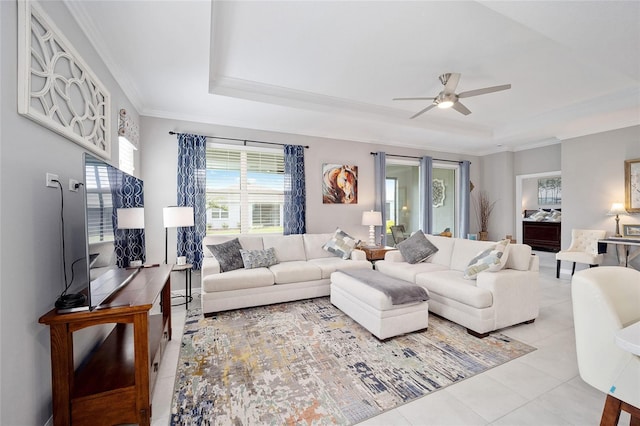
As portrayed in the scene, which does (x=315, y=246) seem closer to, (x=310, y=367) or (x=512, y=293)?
(x=310, y=367)

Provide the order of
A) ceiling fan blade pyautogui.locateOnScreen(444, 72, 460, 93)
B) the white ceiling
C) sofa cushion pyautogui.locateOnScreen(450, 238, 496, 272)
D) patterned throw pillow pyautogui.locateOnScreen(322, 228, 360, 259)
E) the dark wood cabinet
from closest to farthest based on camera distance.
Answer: the white ceiling < ceiling fan blade pyautogui.locateOnScreen(444, 72, 460, 93) < sofa cushion pyautogui.locateOnScreen(450, 238, 496, 272) < patterned throw pillow pyautogui.locateOnScreen(322, 228, 360, 259) < the dark wood cabinet

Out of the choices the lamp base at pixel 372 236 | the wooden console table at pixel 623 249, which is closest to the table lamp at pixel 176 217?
the lamp base at pixel 372 236

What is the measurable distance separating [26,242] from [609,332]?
3.09m

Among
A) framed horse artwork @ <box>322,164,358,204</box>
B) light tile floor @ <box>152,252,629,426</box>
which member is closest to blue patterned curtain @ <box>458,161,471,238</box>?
framed horse artwork @ <box>322,164,358,204</box>

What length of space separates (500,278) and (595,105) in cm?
346

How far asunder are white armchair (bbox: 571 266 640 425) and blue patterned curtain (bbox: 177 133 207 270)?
4.19 metres

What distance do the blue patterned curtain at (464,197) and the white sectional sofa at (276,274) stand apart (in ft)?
12.1

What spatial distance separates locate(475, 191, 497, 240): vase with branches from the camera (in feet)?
22.1

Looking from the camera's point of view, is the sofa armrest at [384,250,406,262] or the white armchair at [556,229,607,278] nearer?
the sofa armrest at [384,250,406,262]

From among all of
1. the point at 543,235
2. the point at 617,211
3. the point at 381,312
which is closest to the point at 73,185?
the point at 381,312

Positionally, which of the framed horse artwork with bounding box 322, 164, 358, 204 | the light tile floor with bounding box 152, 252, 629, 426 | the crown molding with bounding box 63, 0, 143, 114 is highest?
the crown molding with bounding box 63, 0, 143, 114

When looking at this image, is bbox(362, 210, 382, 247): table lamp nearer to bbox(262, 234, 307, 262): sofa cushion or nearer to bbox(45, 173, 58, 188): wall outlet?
bbox(262, 234, 307, 262): sofa cushion

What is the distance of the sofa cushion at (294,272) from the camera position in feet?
11.6

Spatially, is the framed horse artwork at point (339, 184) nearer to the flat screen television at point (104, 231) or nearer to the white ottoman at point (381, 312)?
the white ottoman at point (381, 312)
